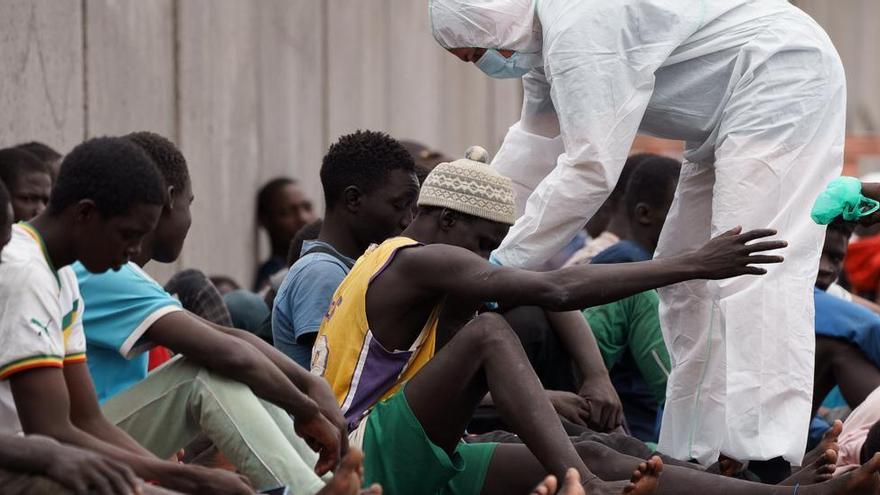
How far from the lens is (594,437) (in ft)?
17.9

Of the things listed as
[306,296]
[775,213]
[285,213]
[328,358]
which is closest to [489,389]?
[328,358]

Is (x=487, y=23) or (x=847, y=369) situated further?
(x=847, y=369)

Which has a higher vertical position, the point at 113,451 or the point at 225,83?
the point at 113,451

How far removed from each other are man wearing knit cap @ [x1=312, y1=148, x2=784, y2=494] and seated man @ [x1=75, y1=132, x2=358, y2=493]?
1.12 feet

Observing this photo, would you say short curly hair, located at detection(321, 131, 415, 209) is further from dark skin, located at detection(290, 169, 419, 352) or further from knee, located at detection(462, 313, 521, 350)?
knee, located at detection(462, 313, 521, 350)

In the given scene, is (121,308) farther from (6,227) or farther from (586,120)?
(586,120)

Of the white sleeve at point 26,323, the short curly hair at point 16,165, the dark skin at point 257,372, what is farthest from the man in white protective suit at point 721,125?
the white sleeve at point 26,323

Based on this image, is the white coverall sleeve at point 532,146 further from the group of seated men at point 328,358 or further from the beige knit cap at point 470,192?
the beige knit cap at point 470,192

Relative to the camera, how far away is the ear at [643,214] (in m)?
7.69

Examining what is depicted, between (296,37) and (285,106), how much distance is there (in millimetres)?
500

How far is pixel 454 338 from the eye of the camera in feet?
16.1

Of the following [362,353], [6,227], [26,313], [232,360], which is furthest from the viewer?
[362,353]

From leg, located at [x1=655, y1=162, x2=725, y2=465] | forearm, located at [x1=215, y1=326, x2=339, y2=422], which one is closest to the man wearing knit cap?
forearm, located at [x1=215, y1=326, x2=339, y2=422]

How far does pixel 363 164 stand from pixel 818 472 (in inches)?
71.5
